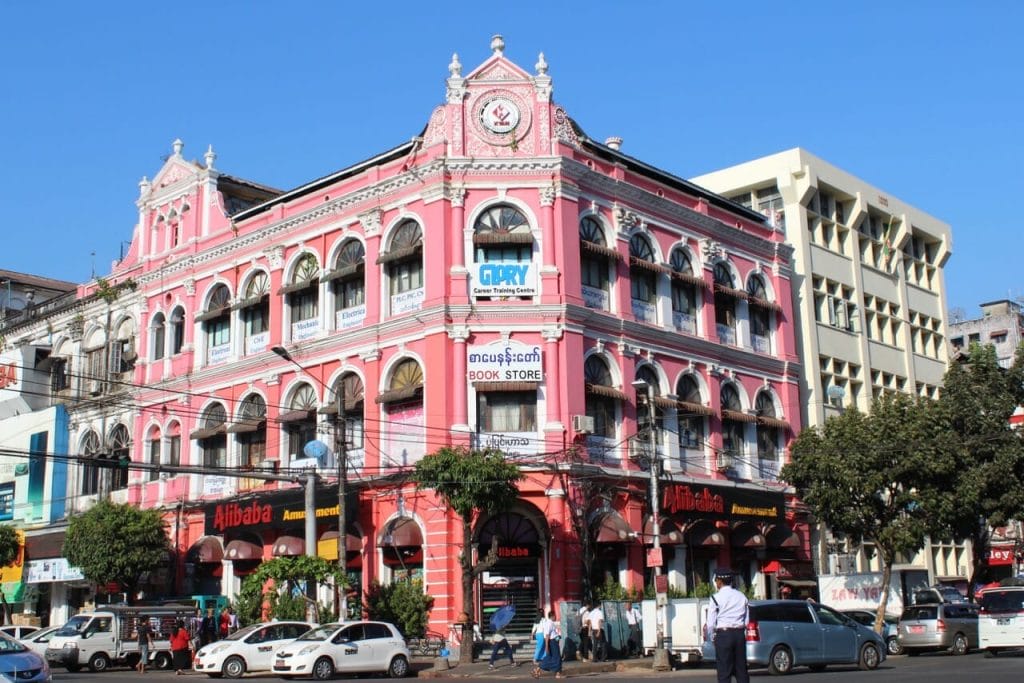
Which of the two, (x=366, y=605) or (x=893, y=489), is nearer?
(x=366, y=605)

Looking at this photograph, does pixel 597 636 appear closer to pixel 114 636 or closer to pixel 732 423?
pixel 732 423

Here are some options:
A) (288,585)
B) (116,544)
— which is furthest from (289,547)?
(116,544)

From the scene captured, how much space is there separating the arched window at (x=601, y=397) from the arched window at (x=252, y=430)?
11847 mm

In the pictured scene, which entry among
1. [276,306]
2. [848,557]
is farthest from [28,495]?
[848,557]

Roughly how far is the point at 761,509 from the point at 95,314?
94.9 feet

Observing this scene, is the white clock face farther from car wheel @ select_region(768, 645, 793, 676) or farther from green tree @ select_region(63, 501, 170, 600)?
green tree @ select_region(63, 501, 170, 600)

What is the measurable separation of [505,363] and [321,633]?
10.3 m

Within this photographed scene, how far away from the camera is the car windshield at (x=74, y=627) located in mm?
34688

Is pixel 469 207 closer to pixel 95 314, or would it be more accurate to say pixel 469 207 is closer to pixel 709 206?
pixel 709 206

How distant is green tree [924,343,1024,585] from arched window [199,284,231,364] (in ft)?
82.4

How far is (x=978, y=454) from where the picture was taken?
37.8 m

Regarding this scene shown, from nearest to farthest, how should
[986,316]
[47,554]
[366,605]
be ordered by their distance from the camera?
[366,605] < [47,554] < [986,316]

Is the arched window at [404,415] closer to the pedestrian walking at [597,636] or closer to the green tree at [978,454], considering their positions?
the pedestrian walking at [597,636]

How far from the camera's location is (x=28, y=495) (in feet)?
164
